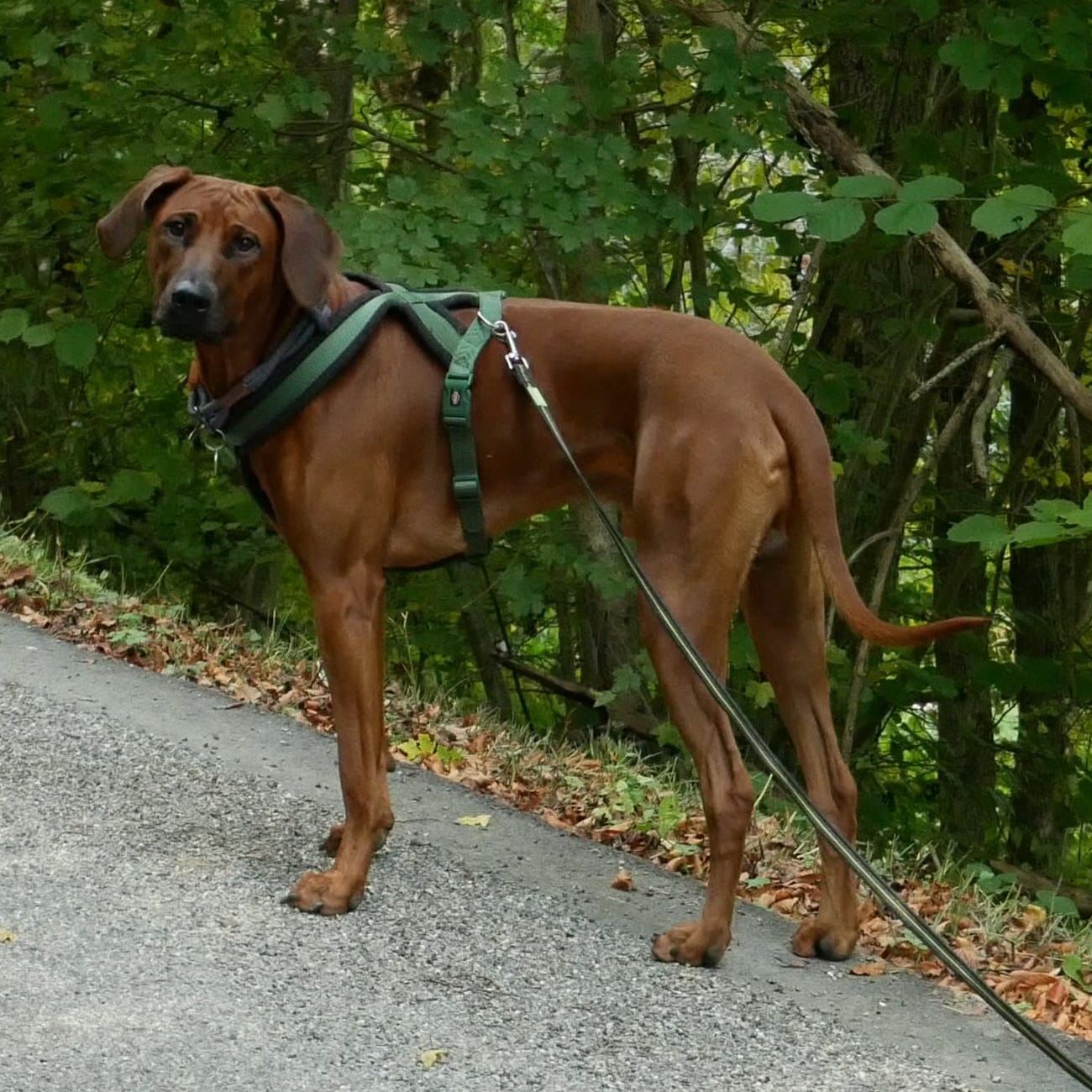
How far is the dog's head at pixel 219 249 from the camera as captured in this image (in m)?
4.62

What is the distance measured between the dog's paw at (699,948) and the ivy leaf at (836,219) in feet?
7.37

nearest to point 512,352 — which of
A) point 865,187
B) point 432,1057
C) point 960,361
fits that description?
point 865,187

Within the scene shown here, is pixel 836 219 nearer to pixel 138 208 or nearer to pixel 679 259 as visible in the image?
pixel 138 208

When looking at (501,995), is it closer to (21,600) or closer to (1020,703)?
(21,600)

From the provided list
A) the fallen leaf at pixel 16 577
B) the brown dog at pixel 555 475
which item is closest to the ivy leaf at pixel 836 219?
the brown dog at pixel 555 475

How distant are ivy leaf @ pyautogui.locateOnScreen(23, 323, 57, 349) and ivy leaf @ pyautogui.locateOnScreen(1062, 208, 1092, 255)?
443 cm

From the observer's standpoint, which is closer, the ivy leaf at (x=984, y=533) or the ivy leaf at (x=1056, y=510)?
the ivy leaf at (x=1056, y=510)

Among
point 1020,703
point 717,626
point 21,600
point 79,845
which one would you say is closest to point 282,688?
point 21,600

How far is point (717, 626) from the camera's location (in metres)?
4.66

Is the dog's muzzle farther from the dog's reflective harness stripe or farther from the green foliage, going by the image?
the green foliage

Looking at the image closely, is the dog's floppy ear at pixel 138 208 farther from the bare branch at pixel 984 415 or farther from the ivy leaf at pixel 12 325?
the bare branch at pixel 984 415

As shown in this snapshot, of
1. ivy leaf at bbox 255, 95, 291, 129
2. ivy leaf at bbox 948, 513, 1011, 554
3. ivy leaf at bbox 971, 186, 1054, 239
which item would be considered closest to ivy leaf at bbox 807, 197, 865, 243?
ivy leaf at bbox 971, 186, 1054, 239

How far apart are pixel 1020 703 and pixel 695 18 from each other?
15.1 ft

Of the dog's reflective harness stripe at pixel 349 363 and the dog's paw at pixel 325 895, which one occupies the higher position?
the dog's reflective harness stripe at pixel 349 363
